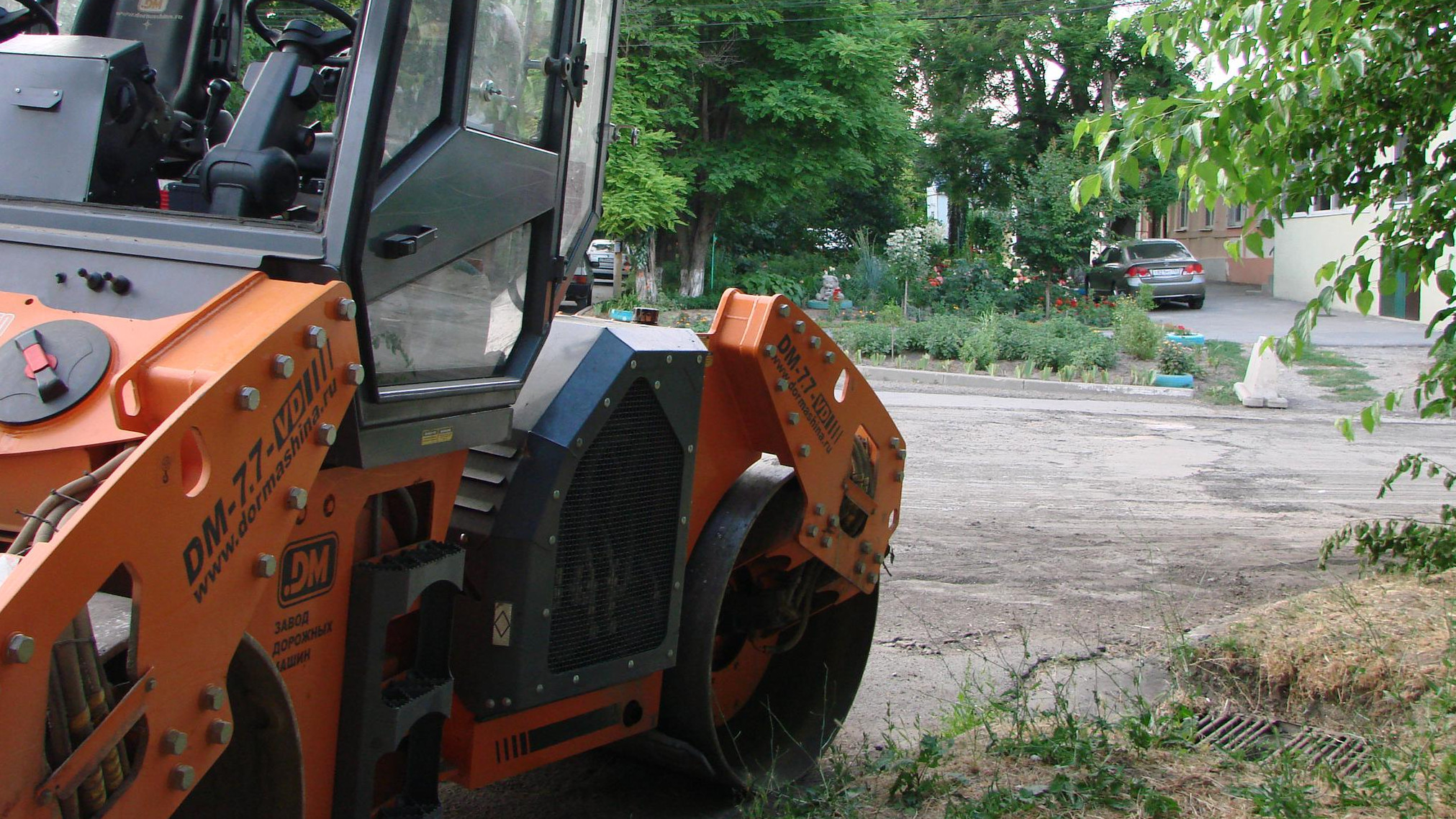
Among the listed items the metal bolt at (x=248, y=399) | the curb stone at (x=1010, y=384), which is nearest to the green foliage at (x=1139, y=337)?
the curb stone at (x=1010, y=384)

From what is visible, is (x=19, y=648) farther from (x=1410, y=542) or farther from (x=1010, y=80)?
(x=1010, y=80)

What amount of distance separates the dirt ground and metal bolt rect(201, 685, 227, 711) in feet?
6.47

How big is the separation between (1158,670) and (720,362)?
2.80m

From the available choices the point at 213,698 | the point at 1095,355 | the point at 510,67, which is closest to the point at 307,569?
the point at 213,698

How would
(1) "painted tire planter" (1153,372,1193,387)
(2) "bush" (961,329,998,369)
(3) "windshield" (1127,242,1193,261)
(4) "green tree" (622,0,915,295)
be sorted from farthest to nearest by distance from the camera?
(3) "windshield" (1127,242,1193,261)
(4) "green tree" (622,0,915,295)
(2) "bush" (961,329,998,369)
(1) "painted tire planter" (1153,372,1193,387)

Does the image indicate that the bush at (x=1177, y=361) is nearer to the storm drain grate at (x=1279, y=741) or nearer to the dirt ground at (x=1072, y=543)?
the dirt ground at (x=1072, y=543)

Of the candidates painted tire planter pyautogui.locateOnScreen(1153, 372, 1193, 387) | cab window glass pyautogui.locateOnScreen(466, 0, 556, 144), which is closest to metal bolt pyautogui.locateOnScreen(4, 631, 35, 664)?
cab window glass pyautogui.locateOnScreen(466, 0, 556, 144)

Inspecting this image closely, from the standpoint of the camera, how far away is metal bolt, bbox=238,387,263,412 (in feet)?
6.74

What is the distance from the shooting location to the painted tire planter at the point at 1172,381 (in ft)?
50.1

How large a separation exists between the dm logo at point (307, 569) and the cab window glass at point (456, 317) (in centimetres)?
34

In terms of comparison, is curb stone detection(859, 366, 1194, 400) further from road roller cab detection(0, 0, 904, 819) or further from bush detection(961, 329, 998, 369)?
road roller cab detection(0, 0, 904, 819)

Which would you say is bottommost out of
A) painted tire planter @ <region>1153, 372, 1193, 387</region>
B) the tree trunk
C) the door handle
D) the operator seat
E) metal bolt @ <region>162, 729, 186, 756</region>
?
metal bolt @ <region>162, 729, 186, 756</region>

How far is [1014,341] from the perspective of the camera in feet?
55.3

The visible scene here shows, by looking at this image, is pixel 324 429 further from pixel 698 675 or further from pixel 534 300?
pixel 698 675
